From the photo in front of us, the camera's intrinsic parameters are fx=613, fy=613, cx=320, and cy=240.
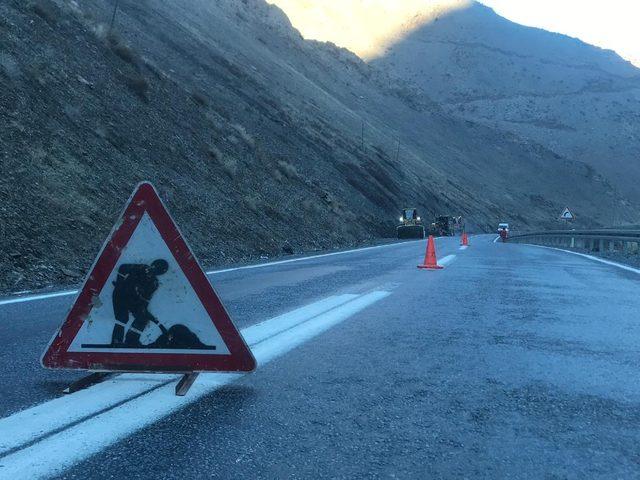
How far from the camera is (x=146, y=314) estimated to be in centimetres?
349

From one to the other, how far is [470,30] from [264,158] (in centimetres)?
15953

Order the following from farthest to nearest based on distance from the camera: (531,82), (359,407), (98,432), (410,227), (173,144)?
(531,82), (410,227), (173,144), (359,407), (98,432)

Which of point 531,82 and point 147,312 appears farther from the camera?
point 531,82

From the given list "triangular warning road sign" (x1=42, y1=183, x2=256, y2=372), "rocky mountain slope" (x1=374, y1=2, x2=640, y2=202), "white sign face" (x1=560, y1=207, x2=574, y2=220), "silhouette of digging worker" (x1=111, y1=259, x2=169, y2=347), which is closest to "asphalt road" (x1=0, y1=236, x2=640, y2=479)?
"triangular warning road sign" (x1=42, y1=183, x2=256, y2=372)

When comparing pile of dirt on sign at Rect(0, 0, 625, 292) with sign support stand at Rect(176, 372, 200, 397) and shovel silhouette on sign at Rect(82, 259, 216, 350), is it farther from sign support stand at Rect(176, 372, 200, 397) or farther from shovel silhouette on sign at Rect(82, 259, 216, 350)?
sign support stand at Rect(176, 372, 200, 397)

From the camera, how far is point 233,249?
1758 centimetres

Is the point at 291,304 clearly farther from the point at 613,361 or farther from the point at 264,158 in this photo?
the point at 264,158

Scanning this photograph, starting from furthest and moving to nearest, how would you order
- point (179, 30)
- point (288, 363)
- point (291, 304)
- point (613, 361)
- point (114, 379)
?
1. point (179, 30)
2. point (291, 304)
3. point (613, 361)
4. point (288, 363)
5. point (114, 379)

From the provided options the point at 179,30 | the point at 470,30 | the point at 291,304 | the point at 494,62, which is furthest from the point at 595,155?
the point at 291,304

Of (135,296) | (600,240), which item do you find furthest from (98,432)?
(600,240)

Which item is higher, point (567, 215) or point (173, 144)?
point (173, 144)

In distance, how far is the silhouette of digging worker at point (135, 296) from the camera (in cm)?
347

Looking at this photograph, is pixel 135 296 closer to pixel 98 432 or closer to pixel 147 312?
pixel 147 312

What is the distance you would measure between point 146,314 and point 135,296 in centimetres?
12
